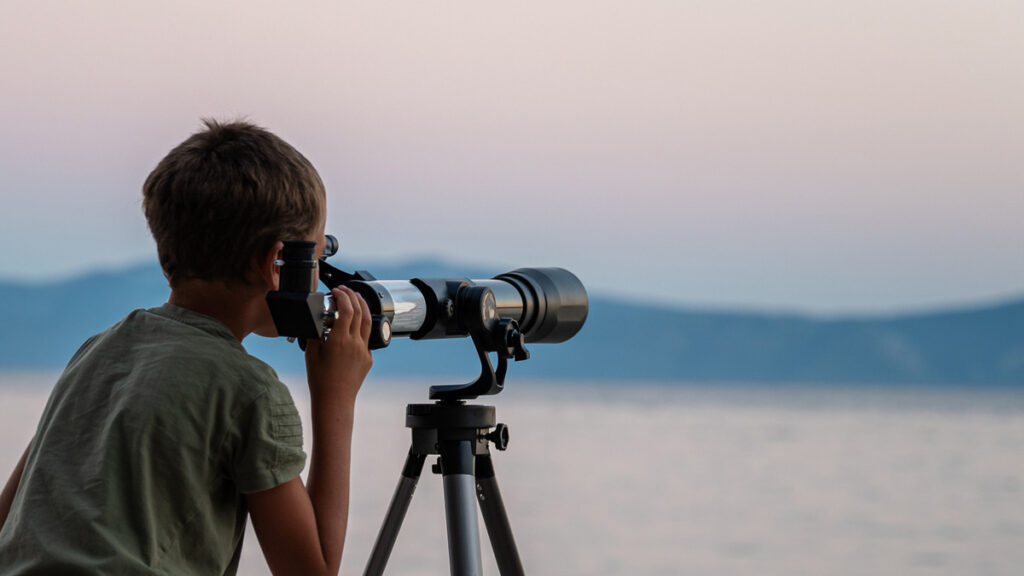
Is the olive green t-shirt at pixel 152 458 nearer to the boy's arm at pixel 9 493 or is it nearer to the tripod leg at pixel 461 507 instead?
the boy's arm at pixel 9 493

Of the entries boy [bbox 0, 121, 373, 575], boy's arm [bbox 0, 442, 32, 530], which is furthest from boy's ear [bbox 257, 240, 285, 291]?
boy's arm [bbox 0, 442, 32, 530]

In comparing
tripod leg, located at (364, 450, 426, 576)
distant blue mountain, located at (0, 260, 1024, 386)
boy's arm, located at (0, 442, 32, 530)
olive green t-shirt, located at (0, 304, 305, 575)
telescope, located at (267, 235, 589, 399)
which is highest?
telescope, located at (267, 235, 589, 399)

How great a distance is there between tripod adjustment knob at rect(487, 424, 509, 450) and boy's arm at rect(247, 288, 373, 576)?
37cm

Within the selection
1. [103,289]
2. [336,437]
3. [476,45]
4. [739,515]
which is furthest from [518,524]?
[103,289]

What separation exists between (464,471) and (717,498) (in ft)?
12.5

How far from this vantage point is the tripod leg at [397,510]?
59.7 inches

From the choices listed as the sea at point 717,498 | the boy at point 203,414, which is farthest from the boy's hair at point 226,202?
the sea at point 717,498

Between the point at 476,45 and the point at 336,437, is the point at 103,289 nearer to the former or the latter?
the point at 476,45

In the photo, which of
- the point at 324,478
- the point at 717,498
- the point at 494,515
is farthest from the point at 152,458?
the point at 717,498

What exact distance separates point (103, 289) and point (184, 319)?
2234 centimetres

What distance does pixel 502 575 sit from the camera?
5.06ft

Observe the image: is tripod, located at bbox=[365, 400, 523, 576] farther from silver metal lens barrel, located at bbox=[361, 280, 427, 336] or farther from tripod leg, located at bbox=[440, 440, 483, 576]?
silver metal lens barrel, located at bbox=[361, 280, 427, 336]

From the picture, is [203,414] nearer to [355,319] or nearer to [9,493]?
[355,319]

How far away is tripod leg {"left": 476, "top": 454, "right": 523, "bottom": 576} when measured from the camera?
1479mm
